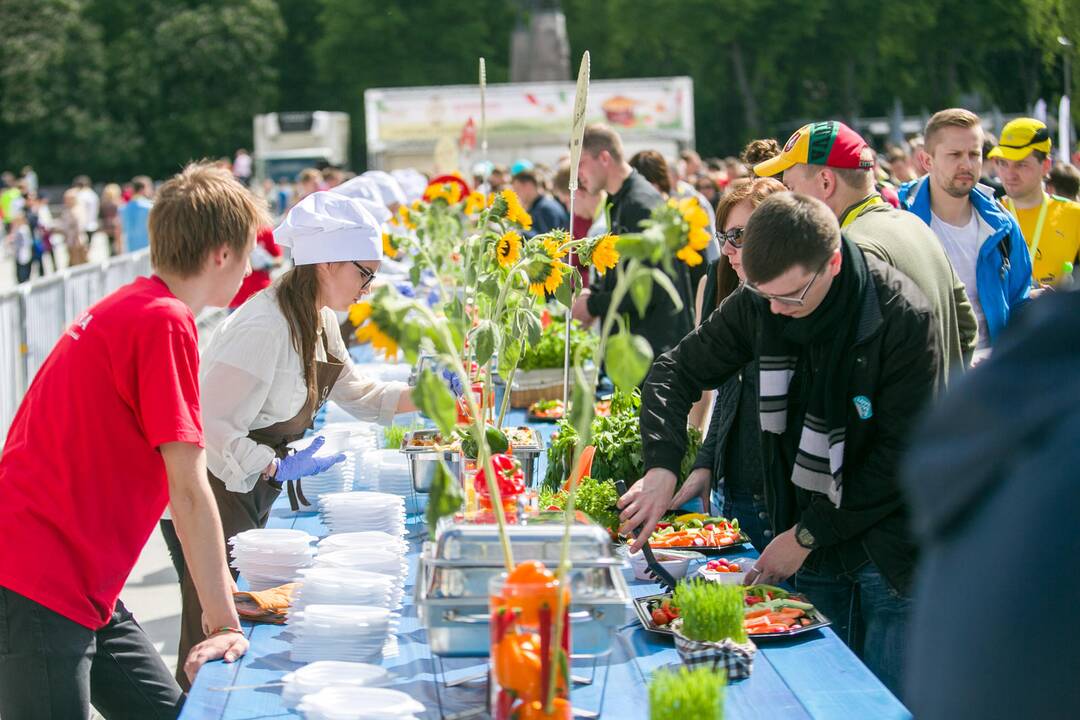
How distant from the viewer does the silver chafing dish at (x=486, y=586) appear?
1981 millimetres

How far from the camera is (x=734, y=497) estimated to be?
11.5 ft

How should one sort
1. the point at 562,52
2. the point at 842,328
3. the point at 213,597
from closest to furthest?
the point at 213,597 < the point at 842,328 < the point at 562,52

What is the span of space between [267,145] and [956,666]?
34277 mm

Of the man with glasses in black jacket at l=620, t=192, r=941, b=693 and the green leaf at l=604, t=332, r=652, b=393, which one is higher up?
the green leaf at l=604, t=332, r=652, b=393

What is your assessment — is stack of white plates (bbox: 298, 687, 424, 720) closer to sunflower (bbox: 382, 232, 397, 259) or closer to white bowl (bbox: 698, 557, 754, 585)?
white bowl (bbox: 698, 557, 754, 585)

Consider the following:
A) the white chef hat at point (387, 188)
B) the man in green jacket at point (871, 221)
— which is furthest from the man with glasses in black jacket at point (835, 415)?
the white chef hat at point (387, 188)

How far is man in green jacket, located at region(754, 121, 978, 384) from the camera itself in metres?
2.94

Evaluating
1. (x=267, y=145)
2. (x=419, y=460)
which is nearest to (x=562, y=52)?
(x=267, y=145)

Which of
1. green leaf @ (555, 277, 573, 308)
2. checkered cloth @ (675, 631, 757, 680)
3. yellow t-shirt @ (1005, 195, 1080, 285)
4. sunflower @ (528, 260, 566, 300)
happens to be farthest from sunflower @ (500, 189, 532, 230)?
yellow t-shirt @ (1005, 195, 1080, 285)

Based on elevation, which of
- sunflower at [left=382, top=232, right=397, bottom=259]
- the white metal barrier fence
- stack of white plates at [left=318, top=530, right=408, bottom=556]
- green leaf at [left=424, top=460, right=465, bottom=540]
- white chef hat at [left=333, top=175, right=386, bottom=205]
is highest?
white chef hat at [left=333, top=175, right=386, bottom=205]

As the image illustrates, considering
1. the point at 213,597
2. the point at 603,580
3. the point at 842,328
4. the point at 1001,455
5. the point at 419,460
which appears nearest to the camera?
the point at 1001,455

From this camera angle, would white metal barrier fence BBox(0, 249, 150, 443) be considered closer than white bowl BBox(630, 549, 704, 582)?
No

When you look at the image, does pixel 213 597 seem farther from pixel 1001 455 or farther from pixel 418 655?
pixel 1001 455

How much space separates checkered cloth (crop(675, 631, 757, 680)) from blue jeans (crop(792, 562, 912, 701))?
666mm
